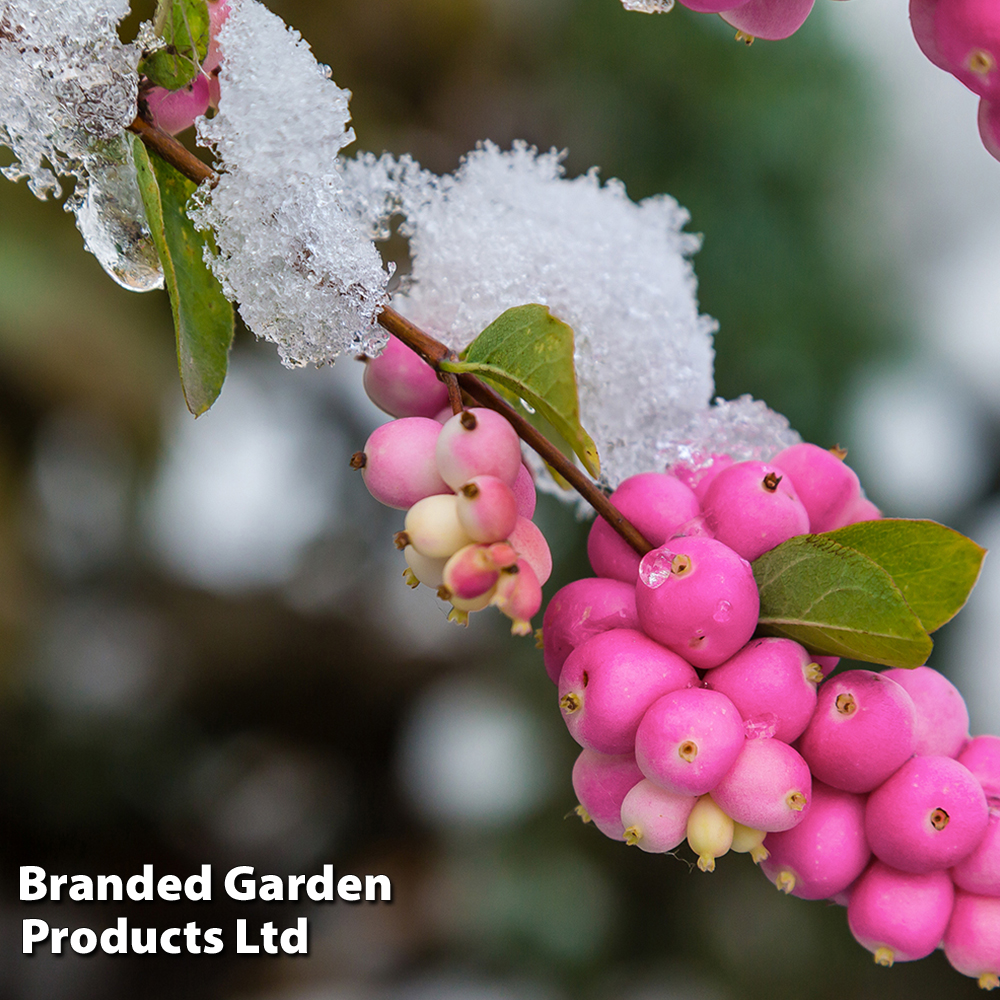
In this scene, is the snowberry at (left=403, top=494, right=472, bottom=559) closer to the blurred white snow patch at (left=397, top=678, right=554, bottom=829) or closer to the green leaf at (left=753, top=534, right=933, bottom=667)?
the green leaf at (left=753, top=534, right=933, bottom=667)

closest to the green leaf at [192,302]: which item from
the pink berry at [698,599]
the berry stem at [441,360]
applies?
the berry stem at [441,360]

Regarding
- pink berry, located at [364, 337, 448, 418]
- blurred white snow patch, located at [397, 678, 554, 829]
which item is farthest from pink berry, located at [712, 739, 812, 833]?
blurred white snow patch, located at [397, 678, 554, 829]

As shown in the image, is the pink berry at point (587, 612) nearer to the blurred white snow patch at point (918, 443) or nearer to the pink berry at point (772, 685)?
the pink berry at point (772, 685)

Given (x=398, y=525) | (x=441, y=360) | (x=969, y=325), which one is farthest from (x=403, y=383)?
(x=969, y=325)

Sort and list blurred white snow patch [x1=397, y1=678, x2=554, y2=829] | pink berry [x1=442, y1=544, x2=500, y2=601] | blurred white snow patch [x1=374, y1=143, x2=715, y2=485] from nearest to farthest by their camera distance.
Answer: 1. pink berry [x1=442, y1=544, x2=500, y2=601]
2. blurred white snow patch [x1=374, y1=143, x2=715, y2=485]
3. blurred white snow patch [x1=397, y1=678, x2=554, y2=829]

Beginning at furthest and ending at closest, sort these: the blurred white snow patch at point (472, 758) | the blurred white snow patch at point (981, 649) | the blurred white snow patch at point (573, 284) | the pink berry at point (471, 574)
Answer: the blurred white snow patch at point (472, 758) → the blurred white snow patch at point (981, 649) → the blurred white snow patch at point (573, 284) → the pink berry at point (471, 574)

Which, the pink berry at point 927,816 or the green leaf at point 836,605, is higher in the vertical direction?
the green leaf at point 836,605
